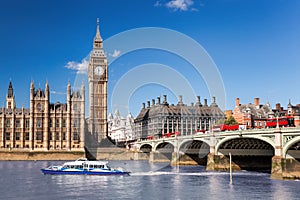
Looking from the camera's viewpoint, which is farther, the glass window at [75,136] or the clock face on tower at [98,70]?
the clock face on tower at [98,70]

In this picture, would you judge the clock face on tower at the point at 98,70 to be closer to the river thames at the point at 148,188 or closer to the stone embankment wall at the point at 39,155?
the stone embankment wall at the point at 39,155

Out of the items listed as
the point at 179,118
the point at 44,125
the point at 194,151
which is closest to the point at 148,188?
the point at 194,151

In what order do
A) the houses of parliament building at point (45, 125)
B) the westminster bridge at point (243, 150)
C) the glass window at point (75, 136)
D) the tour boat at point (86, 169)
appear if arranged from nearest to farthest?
the westminster bridge at point (243, 150) → the tour boat at point (86, 169) → the houses of parliament building at point (45, 125) → the glass window at point (75, 136)

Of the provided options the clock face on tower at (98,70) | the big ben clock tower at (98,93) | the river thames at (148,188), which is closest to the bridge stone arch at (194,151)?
the river thames at (148,188)

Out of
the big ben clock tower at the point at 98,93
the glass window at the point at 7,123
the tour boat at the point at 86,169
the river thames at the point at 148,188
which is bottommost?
the river thames at the point at 148,188

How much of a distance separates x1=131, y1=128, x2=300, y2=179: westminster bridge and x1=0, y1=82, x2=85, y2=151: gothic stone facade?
20126 mm

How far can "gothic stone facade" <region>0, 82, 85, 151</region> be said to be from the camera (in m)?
106

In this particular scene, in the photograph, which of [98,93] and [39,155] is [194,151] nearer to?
[39,155]

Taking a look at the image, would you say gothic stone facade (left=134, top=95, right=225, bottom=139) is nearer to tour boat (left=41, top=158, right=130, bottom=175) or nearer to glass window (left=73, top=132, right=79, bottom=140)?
glass window (left=73, top=132, right=79, bottom=140)

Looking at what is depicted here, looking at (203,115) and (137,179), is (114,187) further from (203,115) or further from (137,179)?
(203,115)

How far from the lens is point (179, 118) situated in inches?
4813

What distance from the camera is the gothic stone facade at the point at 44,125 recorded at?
349ft

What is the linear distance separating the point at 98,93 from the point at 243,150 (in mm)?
67603

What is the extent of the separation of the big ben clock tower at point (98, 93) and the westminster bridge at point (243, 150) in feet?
65.4
